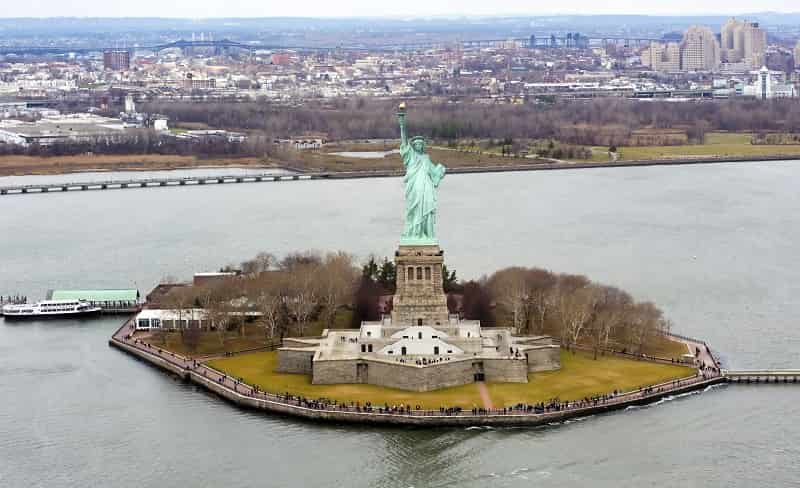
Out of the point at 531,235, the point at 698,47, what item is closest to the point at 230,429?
the point at 531,235

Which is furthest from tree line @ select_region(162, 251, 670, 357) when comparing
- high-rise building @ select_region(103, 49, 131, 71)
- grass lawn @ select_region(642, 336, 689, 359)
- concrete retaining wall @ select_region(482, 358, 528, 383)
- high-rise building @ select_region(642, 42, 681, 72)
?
high-rise building @ select_region(103, 49, 131, 71)

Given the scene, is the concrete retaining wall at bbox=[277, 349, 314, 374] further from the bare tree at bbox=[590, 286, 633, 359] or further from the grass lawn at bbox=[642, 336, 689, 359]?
the grass lawn at bbox=[642, 336, 689, 359]

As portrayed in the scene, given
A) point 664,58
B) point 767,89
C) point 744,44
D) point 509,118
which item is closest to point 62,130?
point 509,118

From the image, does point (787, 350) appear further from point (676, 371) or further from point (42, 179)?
point (42, 179)

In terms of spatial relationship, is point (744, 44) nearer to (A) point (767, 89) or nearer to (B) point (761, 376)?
(A) point (767, 89)

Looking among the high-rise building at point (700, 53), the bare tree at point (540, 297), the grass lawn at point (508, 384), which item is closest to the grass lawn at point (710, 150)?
the bare tree at point (540, 297)

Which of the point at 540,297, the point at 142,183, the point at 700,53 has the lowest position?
the point at 540,297

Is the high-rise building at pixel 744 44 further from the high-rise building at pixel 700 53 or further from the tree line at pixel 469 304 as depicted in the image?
the tree line at pixel 469 304
